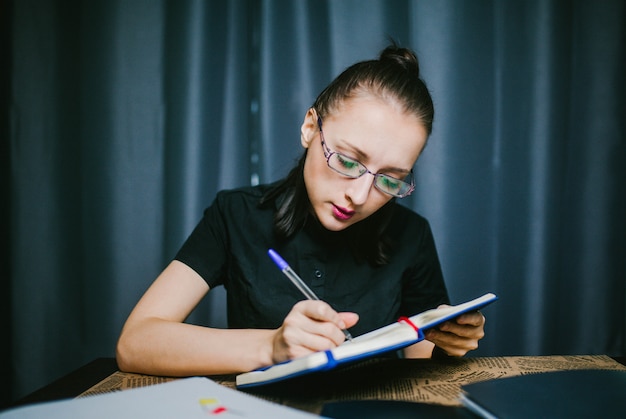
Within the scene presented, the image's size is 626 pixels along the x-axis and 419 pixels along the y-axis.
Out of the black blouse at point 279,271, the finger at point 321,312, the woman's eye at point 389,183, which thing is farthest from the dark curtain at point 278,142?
the finger at point 321,312

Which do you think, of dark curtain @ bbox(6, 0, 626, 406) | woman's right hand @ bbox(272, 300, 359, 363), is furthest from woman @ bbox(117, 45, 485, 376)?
dark curtain @ bbox(6, 0, 626, 406)

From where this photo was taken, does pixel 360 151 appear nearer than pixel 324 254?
Yes

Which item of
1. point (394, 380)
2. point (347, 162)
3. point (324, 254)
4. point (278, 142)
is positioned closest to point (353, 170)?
point (347, 162)

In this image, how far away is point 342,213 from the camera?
90cm

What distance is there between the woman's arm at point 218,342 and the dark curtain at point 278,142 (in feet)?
2.58

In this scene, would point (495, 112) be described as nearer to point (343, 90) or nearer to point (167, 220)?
point (343, 90)

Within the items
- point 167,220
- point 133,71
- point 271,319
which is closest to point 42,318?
point 167,220

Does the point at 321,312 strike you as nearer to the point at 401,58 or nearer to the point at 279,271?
the point at 279,271

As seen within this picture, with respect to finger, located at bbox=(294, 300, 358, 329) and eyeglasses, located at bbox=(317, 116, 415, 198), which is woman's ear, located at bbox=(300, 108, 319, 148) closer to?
eyeglasses, located at bbox=(317, 116, 415, 198)

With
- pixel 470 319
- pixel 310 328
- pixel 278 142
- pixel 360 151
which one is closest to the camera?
pixel 310 328

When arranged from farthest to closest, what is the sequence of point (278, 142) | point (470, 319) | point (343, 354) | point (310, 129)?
point (278, 142)
point (310, 129)
point (470, 319)
point (343, 354)

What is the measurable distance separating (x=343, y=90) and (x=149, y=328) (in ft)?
1.89

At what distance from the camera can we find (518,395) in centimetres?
56

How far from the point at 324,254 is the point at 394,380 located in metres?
0.43
